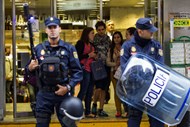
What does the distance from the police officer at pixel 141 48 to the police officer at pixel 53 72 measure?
0.70m

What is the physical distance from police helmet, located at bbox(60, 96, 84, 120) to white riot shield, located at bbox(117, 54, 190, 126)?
66cm

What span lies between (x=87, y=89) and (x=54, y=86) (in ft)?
9.10

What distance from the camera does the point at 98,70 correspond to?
8898mm

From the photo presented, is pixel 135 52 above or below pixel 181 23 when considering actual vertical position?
below

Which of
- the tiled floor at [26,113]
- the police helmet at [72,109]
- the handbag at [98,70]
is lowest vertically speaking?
the tiled floor at [26,113]

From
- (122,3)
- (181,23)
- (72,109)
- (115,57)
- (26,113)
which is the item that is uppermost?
(122,3)

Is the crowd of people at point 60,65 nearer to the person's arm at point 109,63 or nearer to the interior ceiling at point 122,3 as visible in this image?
the person's arm at point 109,63


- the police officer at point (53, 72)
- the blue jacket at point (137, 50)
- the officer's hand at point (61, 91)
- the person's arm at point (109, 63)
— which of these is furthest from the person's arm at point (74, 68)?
the person's arm at point (109, 63)

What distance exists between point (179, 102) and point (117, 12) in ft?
19.9

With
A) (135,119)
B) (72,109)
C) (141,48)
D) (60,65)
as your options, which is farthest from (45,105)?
(141,48)

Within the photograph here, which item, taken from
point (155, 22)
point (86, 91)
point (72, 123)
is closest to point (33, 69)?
point (72, 123)

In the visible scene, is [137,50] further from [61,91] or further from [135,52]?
[61,91]

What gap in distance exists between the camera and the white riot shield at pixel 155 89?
6078 millimetres

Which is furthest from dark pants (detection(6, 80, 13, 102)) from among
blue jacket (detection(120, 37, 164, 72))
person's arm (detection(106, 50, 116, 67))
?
blue jacket (detection(120, 37, 164, 72))
